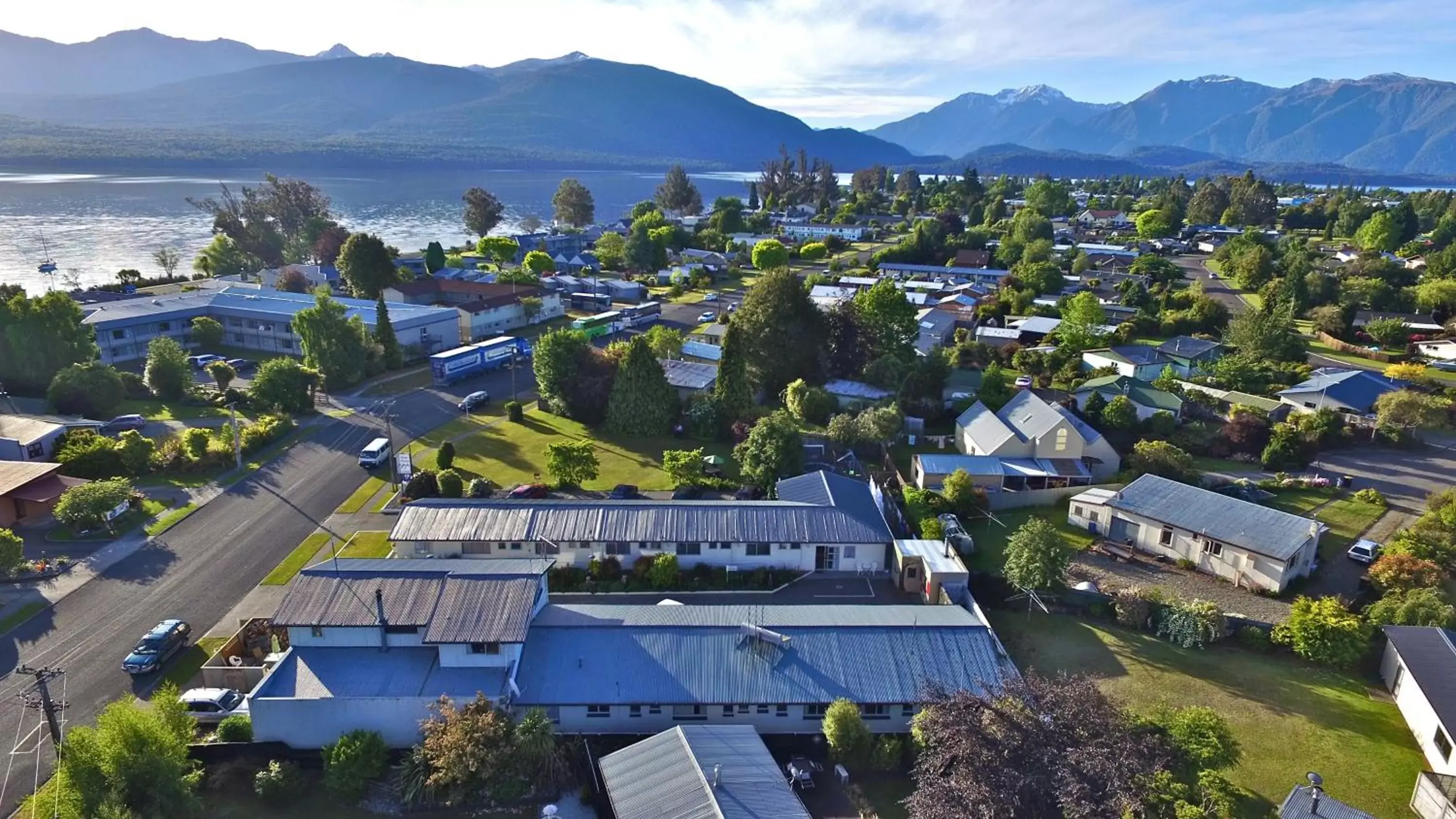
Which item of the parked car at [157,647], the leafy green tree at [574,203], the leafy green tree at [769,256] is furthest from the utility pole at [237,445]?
the leafy green tree at [574,203]

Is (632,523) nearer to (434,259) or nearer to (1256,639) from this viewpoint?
(1256,639)

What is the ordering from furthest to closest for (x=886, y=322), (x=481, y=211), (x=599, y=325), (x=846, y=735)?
(x=481, y=211) → (x=599, y=325) → (x=886, y=322) → (x=846, y=735)

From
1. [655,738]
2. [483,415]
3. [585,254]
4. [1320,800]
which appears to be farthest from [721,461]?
[585,254]

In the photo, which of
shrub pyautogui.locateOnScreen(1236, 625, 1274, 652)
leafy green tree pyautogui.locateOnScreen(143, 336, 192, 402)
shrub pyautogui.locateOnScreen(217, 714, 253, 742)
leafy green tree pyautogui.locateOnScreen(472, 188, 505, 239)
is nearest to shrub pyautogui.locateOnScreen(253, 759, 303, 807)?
shrub pyautogui.locateOnScreen(217, 714, 253, 742)

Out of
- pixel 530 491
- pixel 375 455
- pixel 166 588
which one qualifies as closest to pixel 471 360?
pixel 375 455

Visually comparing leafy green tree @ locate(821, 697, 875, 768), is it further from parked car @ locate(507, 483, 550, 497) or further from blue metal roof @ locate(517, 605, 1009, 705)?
parked car @ locate(507, 483, 550, 497)

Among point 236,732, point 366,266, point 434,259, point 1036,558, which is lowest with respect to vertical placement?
point 236,732

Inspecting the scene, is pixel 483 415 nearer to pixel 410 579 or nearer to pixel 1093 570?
pixel 410 579
